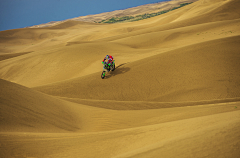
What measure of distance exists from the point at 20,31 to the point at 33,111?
63.6 m

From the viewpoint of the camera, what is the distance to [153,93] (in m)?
10.3

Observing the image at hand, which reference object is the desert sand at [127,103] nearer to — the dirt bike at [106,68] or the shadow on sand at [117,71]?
the shadow on sand at [117,71]

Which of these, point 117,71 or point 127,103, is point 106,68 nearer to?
point 117,71

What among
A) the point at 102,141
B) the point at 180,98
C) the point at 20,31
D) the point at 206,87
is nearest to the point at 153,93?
the point at 180,98

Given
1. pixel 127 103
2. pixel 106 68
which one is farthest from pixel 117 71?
pixel 127 103

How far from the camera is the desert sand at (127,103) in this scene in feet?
12.3

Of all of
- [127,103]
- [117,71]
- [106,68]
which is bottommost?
[127,103]

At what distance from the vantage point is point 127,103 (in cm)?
873

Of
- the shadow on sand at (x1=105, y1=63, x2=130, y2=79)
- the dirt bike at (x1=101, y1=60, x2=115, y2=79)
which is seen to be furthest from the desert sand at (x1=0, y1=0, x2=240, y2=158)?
the dirt bike at (x1=101, y1=60, x2=115, y2=79)

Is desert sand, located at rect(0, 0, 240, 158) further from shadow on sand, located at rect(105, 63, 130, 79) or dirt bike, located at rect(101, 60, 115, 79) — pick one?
dirt bike, located at rect(101, 60, 115, 79)

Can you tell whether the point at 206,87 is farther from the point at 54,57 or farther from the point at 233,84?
the point at 54,57

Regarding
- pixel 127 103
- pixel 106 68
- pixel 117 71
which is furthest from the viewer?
pixel 117 71

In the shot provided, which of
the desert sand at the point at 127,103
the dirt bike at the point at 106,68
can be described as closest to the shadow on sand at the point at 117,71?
the desert sand at the point at 127,103

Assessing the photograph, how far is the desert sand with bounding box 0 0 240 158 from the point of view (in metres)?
3.74
